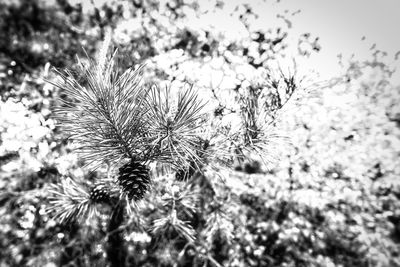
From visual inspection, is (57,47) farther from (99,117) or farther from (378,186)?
(378,186)

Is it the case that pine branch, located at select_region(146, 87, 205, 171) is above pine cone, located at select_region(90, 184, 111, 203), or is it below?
above

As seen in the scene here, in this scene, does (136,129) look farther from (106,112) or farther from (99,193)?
(99,193)

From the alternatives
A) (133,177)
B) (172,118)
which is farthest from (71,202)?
(172,118)

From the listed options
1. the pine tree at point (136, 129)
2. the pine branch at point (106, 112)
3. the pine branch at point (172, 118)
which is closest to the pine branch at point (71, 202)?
the pine tree at point (136, 129)

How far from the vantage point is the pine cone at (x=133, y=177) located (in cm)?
72

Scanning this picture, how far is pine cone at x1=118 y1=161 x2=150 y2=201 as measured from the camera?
72 centimetres

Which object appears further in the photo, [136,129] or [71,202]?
[71,202]

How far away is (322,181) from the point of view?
129 inches

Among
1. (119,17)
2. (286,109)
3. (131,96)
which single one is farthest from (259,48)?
(131,96)

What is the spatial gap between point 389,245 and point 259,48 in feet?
10.0

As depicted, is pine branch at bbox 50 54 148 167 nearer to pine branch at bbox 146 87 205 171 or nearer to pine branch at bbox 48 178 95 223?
pine branch at bbox 146 87 205 171

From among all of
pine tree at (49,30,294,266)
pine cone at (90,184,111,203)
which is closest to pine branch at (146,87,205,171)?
pine tree at (49,30,294,266)

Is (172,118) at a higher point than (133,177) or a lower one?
higher

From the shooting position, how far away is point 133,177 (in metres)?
0.72
